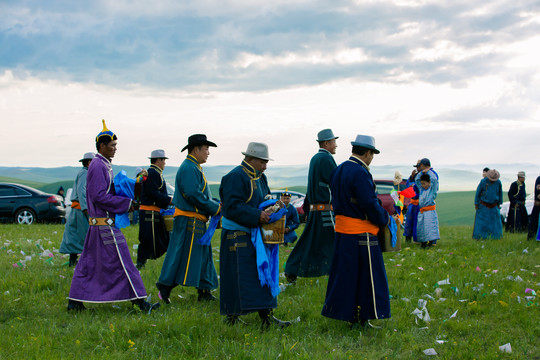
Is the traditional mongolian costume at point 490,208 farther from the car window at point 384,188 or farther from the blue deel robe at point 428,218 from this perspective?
the car window at point 384,188

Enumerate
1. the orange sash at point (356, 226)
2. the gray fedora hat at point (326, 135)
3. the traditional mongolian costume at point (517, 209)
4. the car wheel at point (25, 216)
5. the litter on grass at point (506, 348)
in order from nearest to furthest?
the litter on grass at point (506, 348) → the orange sash at point (356, 226) → the gray fedora hat at point (326, 135) → the traditional mongolian costume at point (517, 209) → the car wheel at point (25, 216)

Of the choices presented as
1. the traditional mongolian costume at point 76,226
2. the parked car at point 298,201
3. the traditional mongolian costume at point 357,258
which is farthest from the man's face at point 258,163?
the parked car at point 298,201

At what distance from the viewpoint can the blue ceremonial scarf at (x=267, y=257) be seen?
5703 millimetres

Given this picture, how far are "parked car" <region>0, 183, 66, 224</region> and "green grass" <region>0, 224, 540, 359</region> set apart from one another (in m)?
10.2

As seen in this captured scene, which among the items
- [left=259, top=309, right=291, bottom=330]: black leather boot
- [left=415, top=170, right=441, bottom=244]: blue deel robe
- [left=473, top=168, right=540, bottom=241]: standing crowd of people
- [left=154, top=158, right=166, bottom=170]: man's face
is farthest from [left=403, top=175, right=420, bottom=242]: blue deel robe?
[left=259, top=309, right=291, bottom=330]: black leather boot

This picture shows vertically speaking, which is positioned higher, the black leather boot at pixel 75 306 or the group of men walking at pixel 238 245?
the group of men walking at pixel 238 245

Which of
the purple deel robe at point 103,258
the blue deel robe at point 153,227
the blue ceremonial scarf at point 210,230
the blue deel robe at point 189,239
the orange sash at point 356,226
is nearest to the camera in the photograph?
the orange sash at point 356,226

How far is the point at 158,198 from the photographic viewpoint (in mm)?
9320

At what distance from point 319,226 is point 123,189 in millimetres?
3271

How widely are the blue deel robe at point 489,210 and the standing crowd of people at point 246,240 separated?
7.31 meters

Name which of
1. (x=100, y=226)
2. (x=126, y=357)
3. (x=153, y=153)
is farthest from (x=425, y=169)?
(x=126, y=357)

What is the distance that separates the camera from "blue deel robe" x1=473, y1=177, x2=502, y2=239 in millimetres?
14094

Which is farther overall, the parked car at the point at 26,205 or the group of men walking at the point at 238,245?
the parked car at the point at 26,205

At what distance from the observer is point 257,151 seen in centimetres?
583
